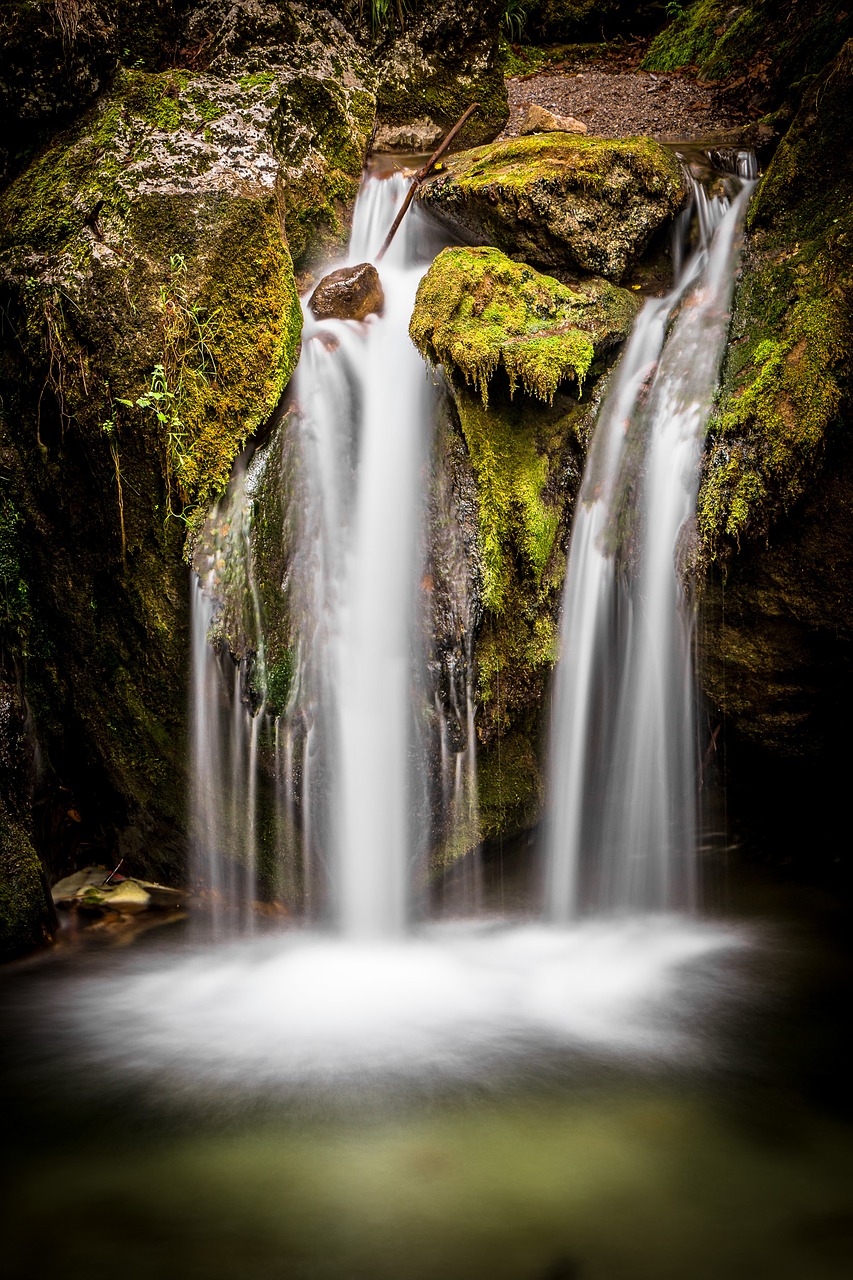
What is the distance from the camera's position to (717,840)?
4824 millimetres

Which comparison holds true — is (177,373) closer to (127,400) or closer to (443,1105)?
(127,400)

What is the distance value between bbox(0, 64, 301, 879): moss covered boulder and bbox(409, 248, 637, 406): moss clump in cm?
83

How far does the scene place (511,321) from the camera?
4.50 m

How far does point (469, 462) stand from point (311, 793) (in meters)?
1.94

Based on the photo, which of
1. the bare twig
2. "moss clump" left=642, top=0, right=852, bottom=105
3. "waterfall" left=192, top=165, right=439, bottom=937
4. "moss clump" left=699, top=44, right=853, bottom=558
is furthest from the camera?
"moss clump" left=642, top=0, right=852, bottom=105

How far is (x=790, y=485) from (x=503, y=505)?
1.39 meters

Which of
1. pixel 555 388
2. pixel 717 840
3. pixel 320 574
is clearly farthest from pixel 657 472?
pixel 717 840

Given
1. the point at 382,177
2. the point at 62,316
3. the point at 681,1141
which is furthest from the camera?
the point at 382,177

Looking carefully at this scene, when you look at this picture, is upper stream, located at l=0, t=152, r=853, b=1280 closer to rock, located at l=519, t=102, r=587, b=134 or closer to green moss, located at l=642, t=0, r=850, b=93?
rock, located at l=519, t=102, r=587, b=134

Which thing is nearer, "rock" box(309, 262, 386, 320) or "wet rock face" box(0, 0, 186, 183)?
"wet rock face" box(0, 0, 186, 183)

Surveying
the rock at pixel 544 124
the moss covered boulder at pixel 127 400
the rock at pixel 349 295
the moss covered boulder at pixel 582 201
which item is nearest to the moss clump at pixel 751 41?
the moss covered boulder at pixel 582 201

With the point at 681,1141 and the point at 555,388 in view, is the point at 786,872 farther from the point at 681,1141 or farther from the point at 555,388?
the point at 555,388

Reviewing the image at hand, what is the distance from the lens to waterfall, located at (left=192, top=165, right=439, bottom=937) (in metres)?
4.25

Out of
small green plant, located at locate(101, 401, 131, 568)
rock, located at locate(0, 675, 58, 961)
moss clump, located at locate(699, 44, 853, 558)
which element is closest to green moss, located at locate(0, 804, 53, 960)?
rock, located at locate(0, 675, 58, 961)
